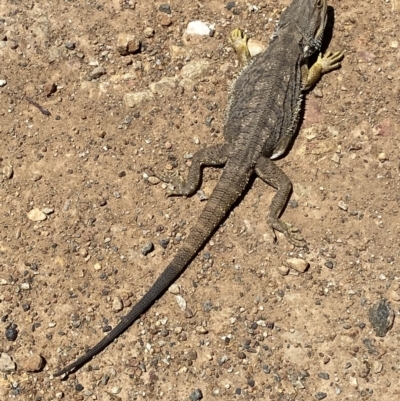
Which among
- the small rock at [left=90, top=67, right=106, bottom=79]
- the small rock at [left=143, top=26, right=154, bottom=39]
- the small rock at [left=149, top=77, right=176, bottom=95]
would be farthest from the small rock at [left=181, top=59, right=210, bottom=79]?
the small rock at [left=90, top=67, right=106, bottom=79]

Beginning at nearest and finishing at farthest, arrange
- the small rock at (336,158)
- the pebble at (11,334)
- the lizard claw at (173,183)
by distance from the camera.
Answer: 1. the pebble at (11,334)
2. the lizard claw at (173,183)
3. the small rock at (336,158)

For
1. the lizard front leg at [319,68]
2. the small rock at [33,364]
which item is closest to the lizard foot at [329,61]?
the lizard front leg at [319,68]

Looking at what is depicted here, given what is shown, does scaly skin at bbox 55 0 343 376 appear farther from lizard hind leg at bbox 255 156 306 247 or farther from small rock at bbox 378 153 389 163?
small rock at bbox 378 153 389 163

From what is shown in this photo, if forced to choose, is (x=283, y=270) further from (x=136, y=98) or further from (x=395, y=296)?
(x=136, y=98)

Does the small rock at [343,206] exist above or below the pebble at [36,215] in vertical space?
above

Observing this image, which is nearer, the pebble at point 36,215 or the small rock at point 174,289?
the small rock at point 174,289

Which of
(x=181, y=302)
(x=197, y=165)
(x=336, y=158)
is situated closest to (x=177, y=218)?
(x=197, y=165)

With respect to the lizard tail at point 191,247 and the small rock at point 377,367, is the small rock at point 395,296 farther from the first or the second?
the lizard tail at point 191,247

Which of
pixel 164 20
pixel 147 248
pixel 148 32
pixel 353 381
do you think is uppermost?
pixel 164 20
